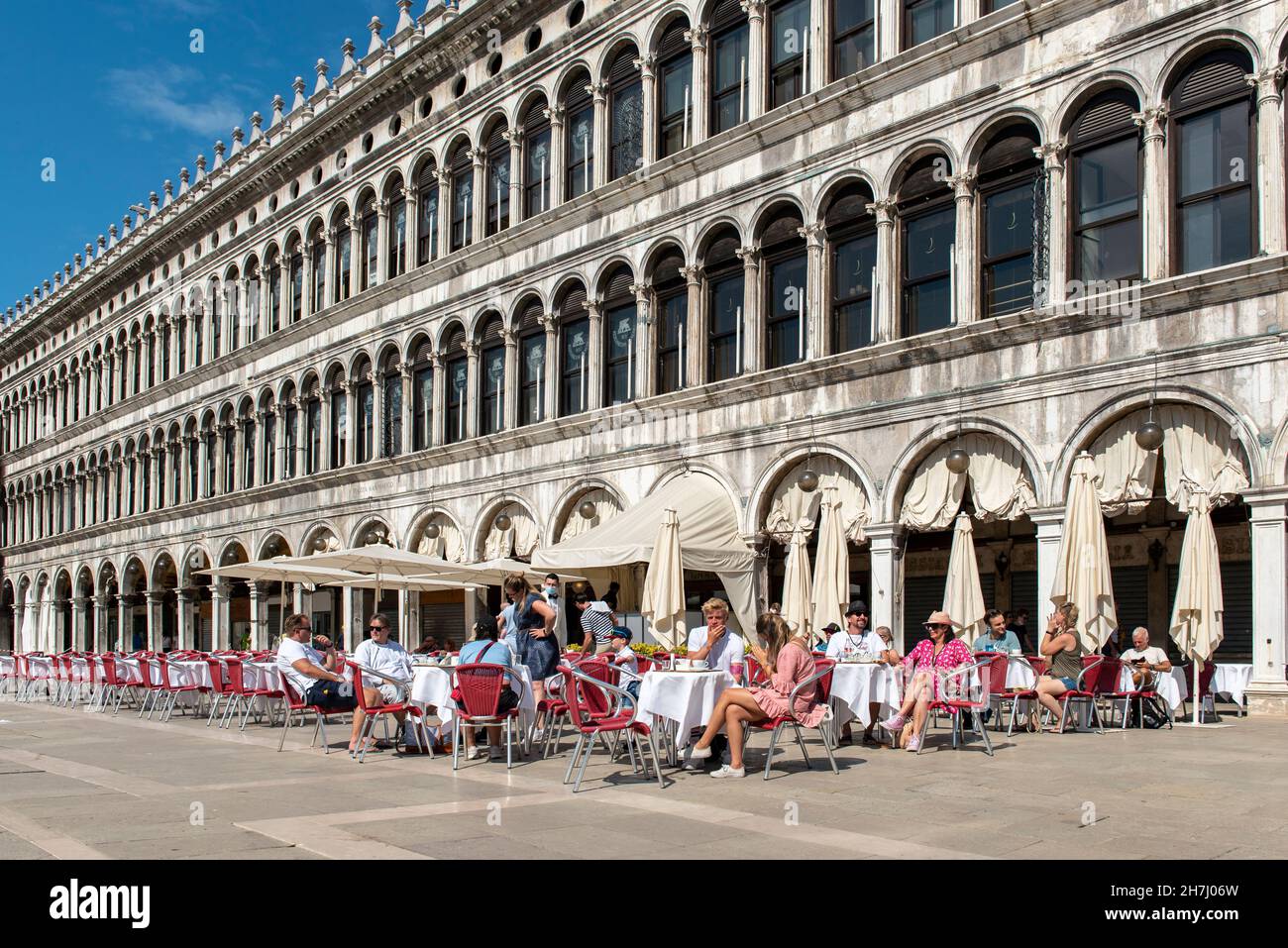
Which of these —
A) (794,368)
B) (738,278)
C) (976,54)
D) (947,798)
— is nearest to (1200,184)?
(976,54)

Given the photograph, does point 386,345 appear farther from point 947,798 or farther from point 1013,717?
point 947,798

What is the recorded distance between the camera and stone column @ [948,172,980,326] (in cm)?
1950

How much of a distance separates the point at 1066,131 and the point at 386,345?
19798 millimetres

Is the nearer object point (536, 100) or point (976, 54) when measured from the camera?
point (976, 54)

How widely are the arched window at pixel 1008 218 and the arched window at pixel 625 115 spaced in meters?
8.34

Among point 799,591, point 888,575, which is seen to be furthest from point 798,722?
point 888,575

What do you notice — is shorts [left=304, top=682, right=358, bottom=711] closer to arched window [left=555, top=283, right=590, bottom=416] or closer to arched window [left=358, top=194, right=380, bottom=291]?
arched window [left=555, top=283, right=590, bottom=416]

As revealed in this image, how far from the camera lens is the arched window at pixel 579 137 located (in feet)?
90.8

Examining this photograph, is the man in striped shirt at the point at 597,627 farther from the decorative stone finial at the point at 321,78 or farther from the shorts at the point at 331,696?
the decorative stone finial at the point at 321,78

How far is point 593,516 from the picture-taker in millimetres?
26641

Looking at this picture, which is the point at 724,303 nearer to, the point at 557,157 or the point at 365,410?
the point at 557,157

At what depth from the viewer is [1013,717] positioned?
572 inches

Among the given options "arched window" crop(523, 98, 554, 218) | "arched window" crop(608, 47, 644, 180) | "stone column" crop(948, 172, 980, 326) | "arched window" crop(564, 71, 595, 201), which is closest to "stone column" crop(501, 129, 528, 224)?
"arched window" crop(523, 98, 554, 218)

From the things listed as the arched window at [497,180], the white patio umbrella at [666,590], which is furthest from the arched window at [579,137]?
the white patio umbrella at [666,590]
